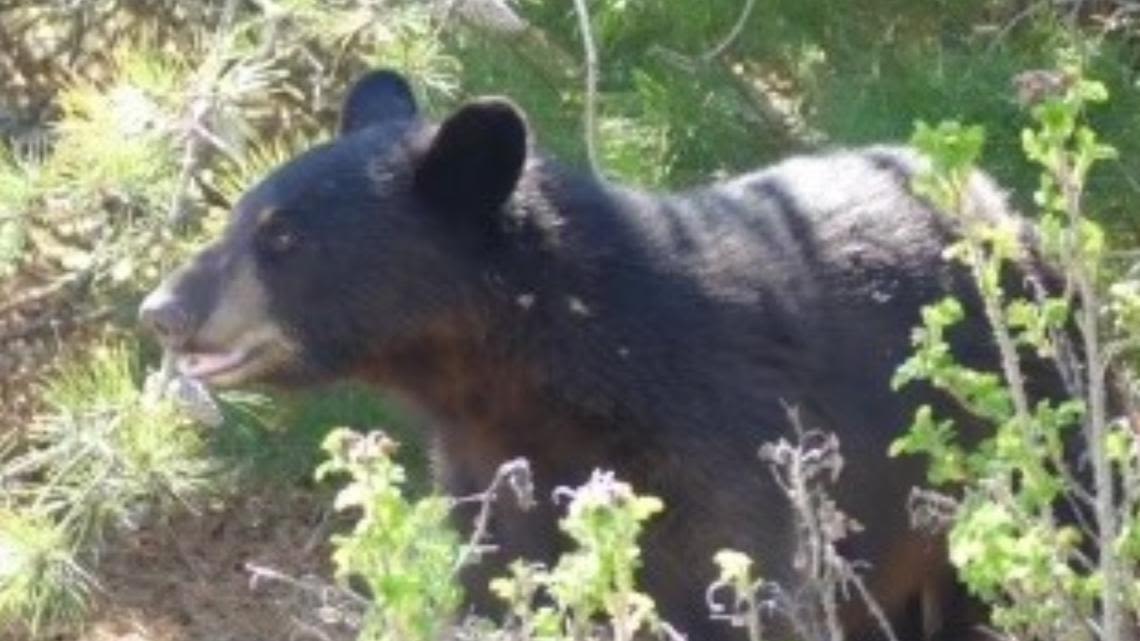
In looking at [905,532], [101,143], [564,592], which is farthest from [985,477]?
[101,143]

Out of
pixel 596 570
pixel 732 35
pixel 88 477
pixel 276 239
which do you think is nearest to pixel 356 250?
pixel 276 239

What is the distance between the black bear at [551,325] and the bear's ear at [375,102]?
0.70ft

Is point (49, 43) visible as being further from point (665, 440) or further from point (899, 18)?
point (665, 440)

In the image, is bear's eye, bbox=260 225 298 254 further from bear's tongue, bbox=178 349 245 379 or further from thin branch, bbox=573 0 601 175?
thin branch, bbox=573 0 601 175

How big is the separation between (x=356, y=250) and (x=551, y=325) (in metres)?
0.35

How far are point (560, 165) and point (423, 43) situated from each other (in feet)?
2.21

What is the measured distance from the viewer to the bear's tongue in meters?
5.71

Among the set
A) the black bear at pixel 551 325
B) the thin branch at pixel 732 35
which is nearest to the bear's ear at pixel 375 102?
the black bear at pixel 551 325

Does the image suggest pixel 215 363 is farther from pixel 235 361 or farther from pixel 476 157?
pixel 476 157

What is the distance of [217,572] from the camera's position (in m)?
8.34

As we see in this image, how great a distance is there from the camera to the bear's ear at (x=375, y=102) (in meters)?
6.27

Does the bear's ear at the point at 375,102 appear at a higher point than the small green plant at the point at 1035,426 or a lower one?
lower

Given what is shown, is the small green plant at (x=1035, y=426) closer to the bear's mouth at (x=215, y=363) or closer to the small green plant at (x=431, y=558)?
the small green plant at (x=431, y=558)

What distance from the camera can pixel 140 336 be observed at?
7.34 meters
